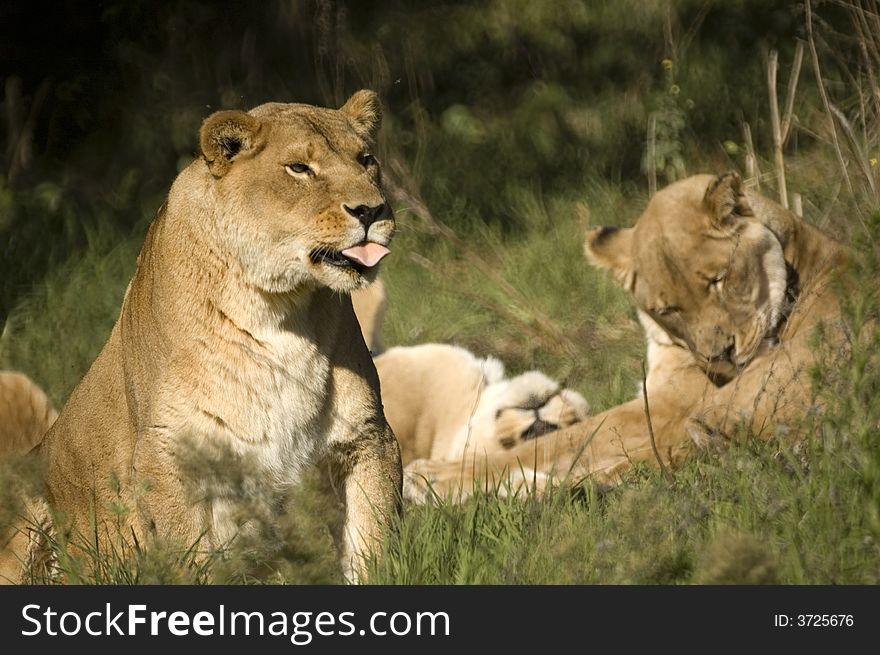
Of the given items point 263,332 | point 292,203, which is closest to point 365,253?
point 292,203

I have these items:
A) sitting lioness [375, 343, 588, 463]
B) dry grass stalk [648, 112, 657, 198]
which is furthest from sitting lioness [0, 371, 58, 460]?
dry grass stalk [648, 112, 657, 198]

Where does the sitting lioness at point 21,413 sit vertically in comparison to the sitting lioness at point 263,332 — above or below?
above

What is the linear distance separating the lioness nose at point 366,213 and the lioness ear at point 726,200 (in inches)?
80.5

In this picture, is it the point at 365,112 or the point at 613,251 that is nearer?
the point at 365,112

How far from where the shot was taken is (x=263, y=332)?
12.1ft

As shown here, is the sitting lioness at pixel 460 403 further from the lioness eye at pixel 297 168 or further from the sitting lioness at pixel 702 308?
the lioness eye at pixel 297 168

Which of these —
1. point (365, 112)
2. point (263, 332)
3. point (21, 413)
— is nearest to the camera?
point (263, 332)

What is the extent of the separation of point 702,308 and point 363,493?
2065 mm

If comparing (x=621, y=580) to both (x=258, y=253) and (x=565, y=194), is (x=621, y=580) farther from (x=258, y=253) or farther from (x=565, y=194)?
(x=565, y=194)

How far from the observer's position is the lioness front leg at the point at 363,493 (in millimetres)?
3652

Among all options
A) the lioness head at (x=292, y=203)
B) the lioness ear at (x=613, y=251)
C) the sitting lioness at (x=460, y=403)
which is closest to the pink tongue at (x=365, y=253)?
the lioness head at (x=292, y=203)

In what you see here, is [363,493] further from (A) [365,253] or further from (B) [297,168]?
(B) [297,168]

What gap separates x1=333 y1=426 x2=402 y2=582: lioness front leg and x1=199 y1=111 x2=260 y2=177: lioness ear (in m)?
0.77

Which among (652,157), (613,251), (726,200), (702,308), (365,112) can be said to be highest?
(652,157)
